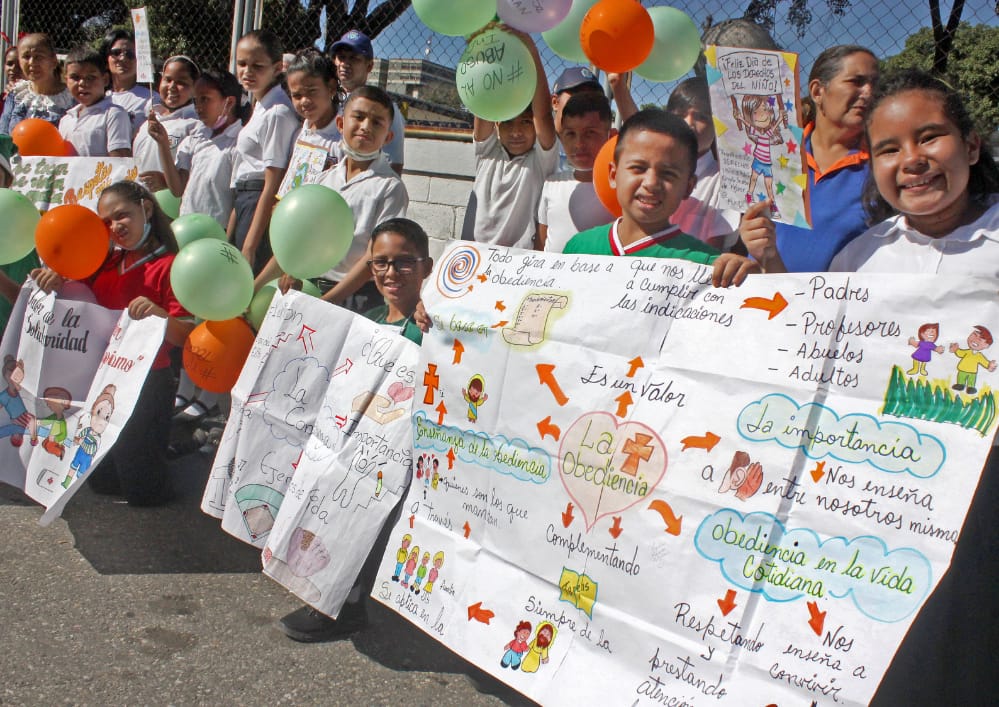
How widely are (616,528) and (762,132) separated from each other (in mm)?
1042

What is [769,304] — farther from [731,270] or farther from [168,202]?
[168,202]

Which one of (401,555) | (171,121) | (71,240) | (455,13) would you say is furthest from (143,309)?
(171,121)

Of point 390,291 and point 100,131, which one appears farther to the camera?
point 100,131

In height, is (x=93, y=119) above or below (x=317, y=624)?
above

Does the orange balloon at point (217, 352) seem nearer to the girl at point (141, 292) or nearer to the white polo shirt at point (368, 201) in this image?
the girl at point (141, 292)

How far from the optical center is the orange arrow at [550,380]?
7.60ft

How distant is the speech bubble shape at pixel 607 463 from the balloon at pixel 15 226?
9.27ft

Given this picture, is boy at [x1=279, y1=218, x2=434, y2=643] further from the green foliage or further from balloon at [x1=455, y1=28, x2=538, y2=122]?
the green foliage

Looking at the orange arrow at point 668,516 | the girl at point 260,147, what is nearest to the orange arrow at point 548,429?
the orange arrow at point 668,516

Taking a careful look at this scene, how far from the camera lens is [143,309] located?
3.43 metres

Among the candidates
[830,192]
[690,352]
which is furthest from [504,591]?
[830,192]

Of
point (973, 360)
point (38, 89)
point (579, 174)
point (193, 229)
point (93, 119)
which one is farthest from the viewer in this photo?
point (38, 89)

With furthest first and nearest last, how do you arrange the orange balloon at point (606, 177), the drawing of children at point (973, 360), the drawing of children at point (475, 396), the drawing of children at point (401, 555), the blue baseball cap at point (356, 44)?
the blue baseball cap at point (356, 44), the orange balloon at point (606, 177), the drawing of children at point (401, 555), the drawing of children at point (475, 396), the drawing of children at point (973, 360)

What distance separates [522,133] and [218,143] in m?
2.20
